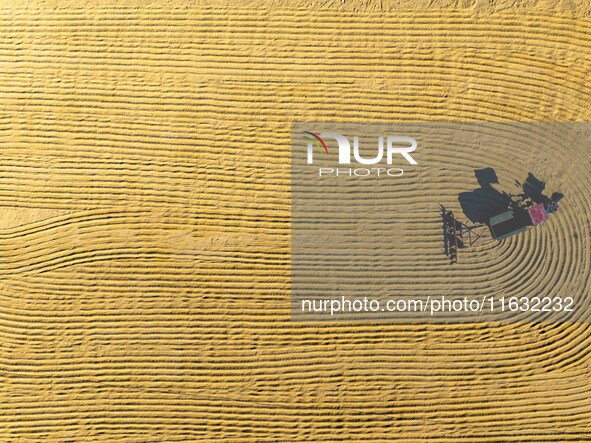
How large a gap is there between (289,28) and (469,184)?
4.98ft

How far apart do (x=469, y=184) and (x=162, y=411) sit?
7.74 ft

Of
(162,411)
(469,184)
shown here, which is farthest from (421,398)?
(162,411)

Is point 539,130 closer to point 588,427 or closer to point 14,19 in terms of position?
point 588,427

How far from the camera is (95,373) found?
2826 millimetres

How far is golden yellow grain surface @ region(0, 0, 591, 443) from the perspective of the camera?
2.82m

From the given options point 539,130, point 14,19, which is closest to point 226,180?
point 14,19

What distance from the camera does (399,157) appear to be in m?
2.95

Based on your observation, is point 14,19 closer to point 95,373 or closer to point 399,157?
point 95,373

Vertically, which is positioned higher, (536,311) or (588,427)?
(536,311)

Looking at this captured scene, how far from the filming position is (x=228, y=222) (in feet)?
9.52

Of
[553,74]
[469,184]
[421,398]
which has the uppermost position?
[553,74]

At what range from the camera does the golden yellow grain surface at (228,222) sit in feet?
9.26

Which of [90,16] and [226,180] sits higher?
[90,16]

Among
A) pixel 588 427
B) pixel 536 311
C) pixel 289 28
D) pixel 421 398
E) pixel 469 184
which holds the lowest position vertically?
pixel 588 427
